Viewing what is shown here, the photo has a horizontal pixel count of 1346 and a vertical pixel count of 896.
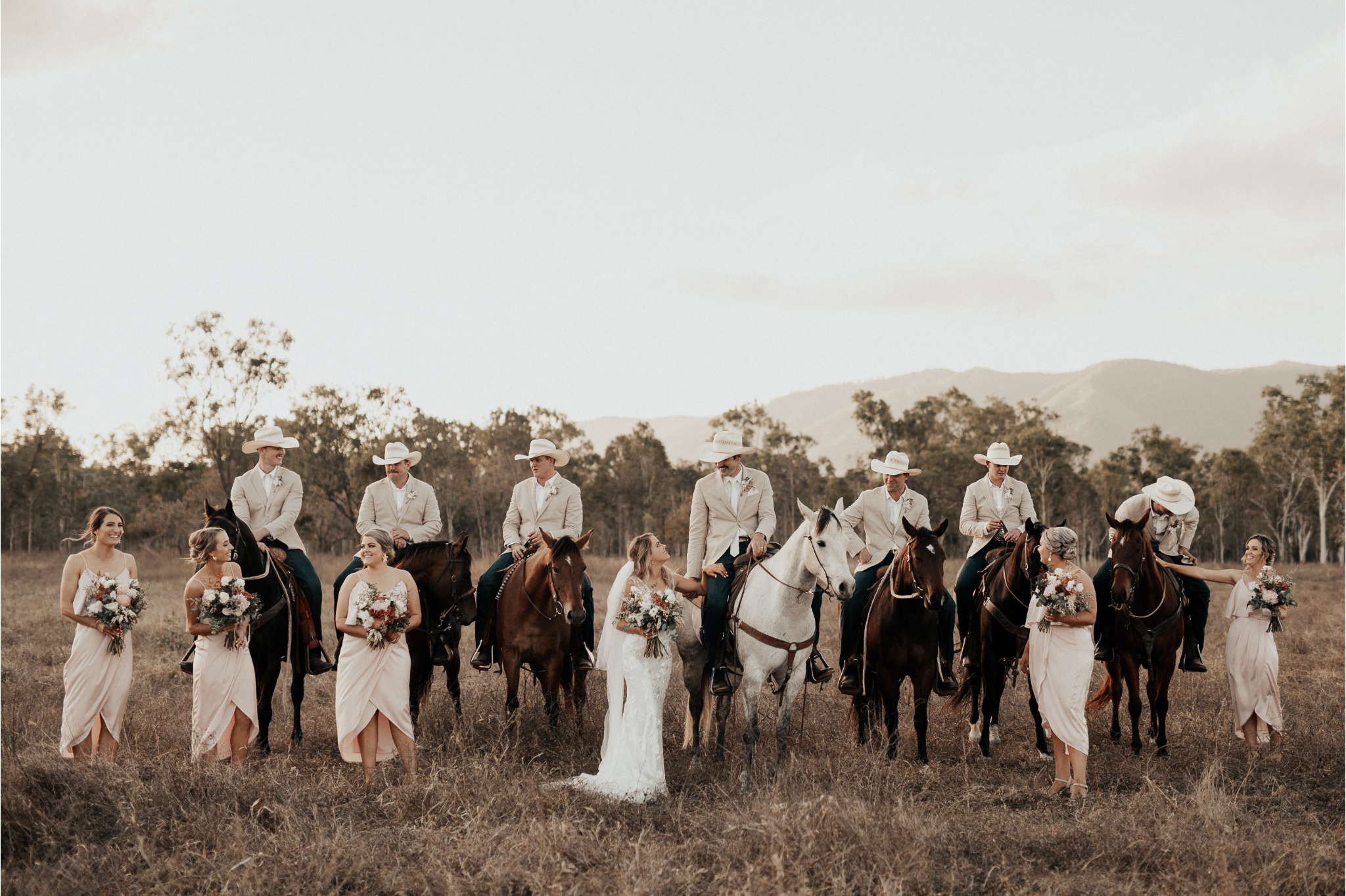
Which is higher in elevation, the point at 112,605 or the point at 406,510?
the point at 406,510

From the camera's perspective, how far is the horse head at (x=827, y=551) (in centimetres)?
755

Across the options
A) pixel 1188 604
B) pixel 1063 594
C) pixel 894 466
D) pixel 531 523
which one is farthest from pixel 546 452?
pixel 1188 604

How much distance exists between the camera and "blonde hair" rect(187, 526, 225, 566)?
25.4 ft

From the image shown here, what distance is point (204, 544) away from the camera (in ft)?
25.4

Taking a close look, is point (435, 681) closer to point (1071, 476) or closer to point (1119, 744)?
point (1119, 744)

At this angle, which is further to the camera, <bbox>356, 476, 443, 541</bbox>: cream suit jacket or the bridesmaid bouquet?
<bbox>356, 476, 443, 541</bbox>: cream suit jacket

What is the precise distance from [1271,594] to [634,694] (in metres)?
6.32

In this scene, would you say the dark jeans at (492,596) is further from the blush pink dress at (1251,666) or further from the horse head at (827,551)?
the blush pink dress at (1251,666)

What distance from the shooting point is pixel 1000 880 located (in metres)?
5.54

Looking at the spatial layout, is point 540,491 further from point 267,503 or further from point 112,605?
point 112,605

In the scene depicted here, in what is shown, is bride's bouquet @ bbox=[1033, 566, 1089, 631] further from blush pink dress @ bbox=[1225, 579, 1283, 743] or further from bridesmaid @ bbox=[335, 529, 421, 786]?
bridesmaid @ bbox=[335, 529, 421, 786]

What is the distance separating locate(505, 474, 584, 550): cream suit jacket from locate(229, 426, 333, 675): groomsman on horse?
6.81 feet

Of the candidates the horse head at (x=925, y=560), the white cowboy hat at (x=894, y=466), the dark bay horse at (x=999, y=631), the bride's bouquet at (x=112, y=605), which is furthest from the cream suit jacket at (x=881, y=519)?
the bride's bouquet at (x=112, y=605)

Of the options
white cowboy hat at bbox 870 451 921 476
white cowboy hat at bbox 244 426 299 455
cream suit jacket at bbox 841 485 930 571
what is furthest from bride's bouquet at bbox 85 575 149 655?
white cowboy hat at bbox 870 451 921 476
